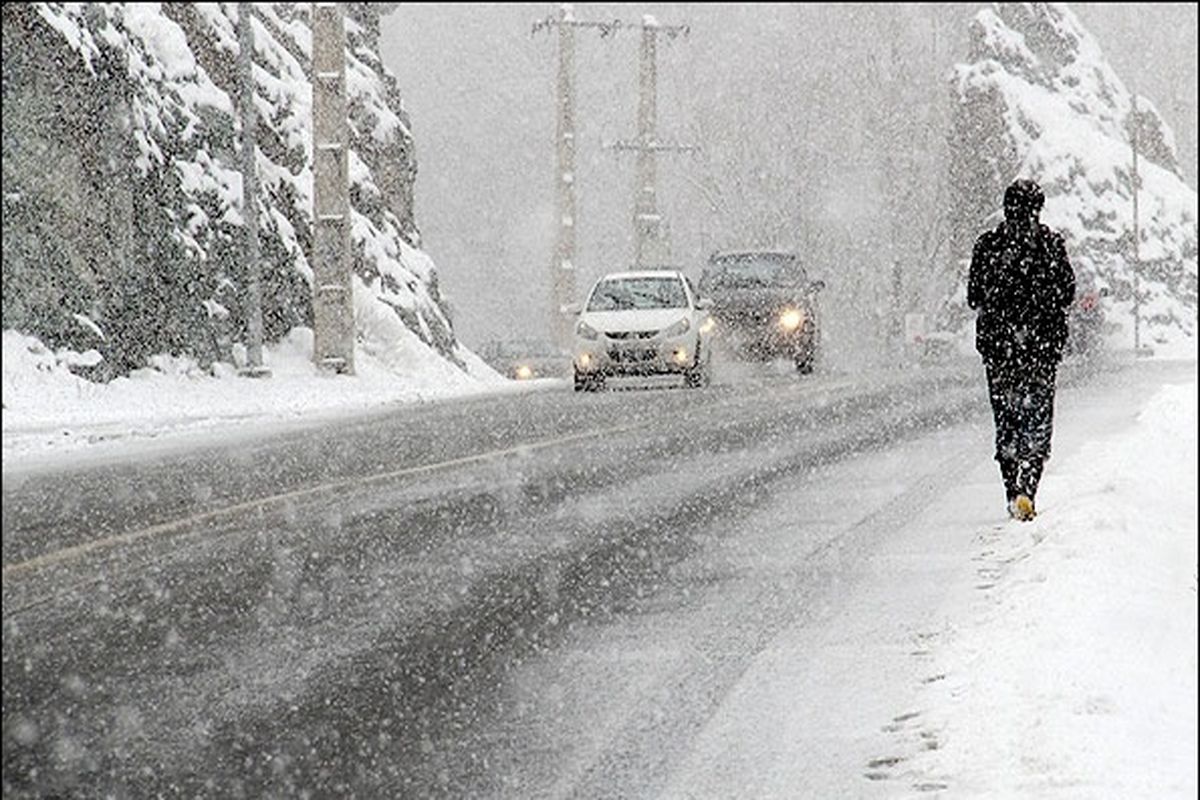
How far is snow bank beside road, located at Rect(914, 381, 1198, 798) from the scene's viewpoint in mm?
4375

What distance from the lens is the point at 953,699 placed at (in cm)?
544

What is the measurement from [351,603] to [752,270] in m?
20.4

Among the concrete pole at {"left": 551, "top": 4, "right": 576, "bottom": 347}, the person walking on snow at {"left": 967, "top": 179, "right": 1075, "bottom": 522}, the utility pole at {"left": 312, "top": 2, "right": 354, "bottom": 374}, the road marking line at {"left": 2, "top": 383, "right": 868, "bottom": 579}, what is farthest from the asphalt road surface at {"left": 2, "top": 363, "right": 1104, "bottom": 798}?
the concrete pole at {"left": 551, "top": 4, "right": 576, "bottom": 347}

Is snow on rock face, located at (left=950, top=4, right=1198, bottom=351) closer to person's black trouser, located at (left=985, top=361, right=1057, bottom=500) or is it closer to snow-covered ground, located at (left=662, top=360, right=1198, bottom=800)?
person's black trouser, located at (left=985, top=361, right=1057, bottom=500)

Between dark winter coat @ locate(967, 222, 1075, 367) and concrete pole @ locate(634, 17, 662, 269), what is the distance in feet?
58.3

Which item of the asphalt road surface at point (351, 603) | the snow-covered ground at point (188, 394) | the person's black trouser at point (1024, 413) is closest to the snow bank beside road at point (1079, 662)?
the person's black trouser at point (1024, 413)

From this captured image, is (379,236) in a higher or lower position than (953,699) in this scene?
higher

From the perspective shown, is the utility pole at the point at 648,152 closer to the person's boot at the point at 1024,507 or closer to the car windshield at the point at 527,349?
the car windshield at the point at 527,349

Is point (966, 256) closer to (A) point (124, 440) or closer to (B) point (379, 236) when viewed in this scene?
(B) point (379, 236)

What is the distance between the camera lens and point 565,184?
34.8m

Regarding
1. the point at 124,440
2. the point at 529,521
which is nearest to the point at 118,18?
the point at 529,521

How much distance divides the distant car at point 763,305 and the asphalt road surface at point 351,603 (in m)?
12.0

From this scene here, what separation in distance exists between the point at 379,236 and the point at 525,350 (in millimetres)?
10143

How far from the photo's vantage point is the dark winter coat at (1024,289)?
29.7 ft
